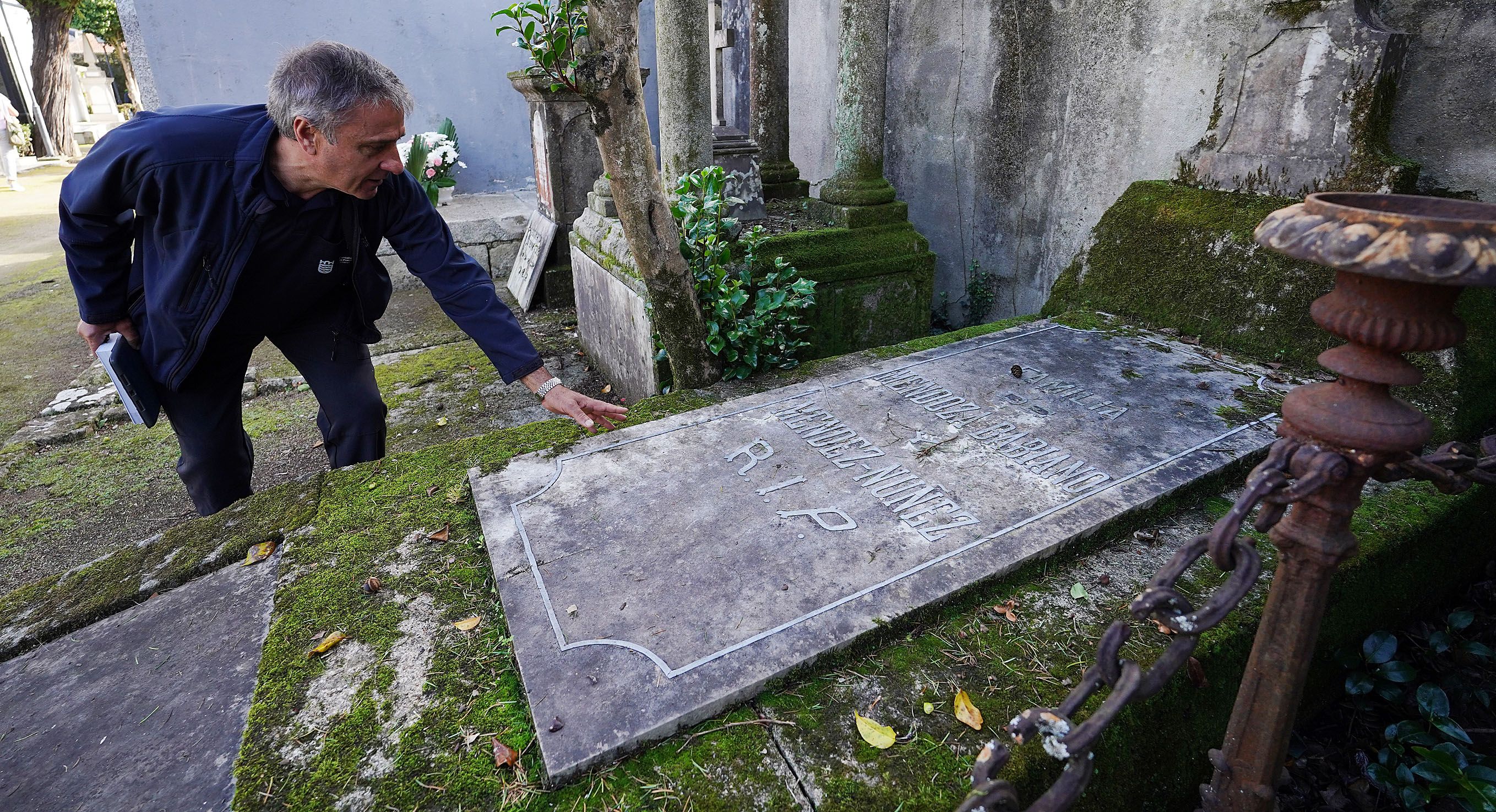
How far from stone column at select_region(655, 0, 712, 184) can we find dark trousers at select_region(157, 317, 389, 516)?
197 centimetres

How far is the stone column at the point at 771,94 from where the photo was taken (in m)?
5.17

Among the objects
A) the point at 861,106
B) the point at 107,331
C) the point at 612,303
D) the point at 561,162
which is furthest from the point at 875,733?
the point at 561,162

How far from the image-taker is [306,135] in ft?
7.13

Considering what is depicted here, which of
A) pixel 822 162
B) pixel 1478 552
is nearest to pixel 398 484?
pixel 1478 552

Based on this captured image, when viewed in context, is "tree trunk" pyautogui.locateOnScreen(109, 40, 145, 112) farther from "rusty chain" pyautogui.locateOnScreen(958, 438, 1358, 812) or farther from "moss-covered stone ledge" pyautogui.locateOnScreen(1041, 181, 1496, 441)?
"rusty chain" pyautogui.locateOnScreen(958, 438, 1358, 812)

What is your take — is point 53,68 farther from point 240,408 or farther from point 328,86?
point 328,86

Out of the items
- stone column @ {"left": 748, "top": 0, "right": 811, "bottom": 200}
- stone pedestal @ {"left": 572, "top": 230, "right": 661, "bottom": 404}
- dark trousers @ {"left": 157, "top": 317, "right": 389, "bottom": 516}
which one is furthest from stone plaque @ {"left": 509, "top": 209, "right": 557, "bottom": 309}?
dark trousers @ {"left": 157, "top": 317, "right": 389, "bottom": 516}

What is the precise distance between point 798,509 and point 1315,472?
1341 millimetres

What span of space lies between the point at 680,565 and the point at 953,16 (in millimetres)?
4113

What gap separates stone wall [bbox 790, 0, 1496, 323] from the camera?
2803 millimetres

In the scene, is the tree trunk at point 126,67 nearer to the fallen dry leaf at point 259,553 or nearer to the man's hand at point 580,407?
the fallen dry leaf at point 259,553

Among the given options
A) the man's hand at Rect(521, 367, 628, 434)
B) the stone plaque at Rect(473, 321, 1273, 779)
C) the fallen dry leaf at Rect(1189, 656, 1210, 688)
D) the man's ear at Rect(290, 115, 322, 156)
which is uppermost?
the man's ear at Rect(290, 115, 322, 156)

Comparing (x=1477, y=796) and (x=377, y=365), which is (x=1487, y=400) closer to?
(x=1477, y=796)

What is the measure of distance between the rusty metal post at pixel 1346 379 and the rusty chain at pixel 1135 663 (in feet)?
0.22
